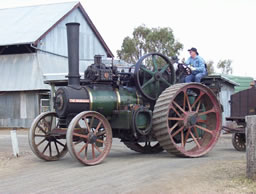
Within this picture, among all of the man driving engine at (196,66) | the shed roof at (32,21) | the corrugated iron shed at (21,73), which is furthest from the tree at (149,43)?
the man driving engine at (196,66)

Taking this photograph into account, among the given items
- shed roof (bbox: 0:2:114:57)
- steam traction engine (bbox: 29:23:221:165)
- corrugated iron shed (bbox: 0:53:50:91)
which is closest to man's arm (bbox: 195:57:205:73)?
steam traction engine (bbox: 29:23:221:165)

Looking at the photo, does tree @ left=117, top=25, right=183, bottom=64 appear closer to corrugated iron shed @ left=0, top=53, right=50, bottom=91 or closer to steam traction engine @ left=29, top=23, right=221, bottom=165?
corrugated iron shed @ left=0, top=53, right=50, bottom=91

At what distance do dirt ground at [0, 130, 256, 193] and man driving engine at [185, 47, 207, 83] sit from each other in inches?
92.2

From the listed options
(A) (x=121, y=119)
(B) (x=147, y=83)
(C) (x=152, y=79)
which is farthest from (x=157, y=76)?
(A) (x=121, y=119)

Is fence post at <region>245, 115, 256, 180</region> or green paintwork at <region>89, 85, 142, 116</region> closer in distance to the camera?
fence post at <region>245, 115, 256, 180</region>

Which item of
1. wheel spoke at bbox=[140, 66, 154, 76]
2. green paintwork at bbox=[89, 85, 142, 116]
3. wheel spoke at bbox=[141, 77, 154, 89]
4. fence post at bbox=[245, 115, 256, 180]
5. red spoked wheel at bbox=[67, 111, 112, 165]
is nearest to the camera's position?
fence post at bbox=[245, 115, 256, 180]

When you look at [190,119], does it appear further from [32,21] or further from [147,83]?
[32,21]

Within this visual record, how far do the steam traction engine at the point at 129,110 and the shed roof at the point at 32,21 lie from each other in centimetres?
1521

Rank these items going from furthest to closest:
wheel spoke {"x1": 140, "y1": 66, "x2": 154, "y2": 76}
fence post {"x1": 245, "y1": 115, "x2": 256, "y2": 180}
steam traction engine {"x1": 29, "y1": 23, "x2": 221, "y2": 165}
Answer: wheel spoke {"x1": 140, "y1": 66, "x2": 154, "y2": 76} < steam traction engine {"x1": 29, "y1": 23, "x2": 221, "y2": 165} < fence post {"x1": 245, "y1": 115, "x2": 256, "y2": 180}

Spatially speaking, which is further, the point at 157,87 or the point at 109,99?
the point at 157,87

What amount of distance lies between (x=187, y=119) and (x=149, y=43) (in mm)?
35343

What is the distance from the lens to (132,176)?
7.39 m

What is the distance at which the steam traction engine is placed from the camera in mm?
9281

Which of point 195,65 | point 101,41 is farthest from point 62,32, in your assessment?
point 195,65
